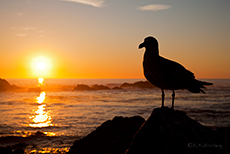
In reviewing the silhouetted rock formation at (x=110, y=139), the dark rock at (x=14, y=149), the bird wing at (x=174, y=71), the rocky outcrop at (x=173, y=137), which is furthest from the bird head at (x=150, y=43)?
the dark rock at (x=14, y=149)

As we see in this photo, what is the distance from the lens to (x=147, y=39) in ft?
15.5

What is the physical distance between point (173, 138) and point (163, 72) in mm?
1582

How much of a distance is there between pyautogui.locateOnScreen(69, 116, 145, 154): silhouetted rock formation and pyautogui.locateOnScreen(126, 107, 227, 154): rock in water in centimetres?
557

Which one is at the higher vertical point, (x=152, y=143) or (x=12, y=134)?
(x=152, y=143)

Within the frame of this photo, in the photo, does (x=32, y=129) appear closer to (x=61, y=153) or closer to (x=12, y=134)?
(x=12, y=134)

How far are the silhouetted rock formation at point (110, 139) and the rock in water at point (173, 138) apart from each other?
5.57 m

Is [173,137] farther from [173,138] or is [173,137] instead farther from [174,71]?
[174,71]

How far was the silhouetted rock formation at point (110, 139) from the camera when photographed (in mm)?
9266

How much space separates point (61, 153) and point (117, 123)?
13.3 feet

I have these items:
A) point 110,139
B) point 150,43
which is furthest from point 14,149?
point 150,43

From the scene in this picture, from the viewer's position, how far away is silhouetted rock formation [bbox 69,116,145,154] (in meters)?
9.27

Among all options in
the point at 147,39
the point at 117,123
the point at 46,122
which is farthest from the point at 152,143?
the point at 46,122

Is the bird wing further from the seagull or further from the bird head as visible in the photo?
the bird head

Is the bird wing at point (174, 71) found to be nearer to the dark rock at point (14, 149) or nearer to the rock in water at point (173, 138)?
the rock in water at point (173, 138)
